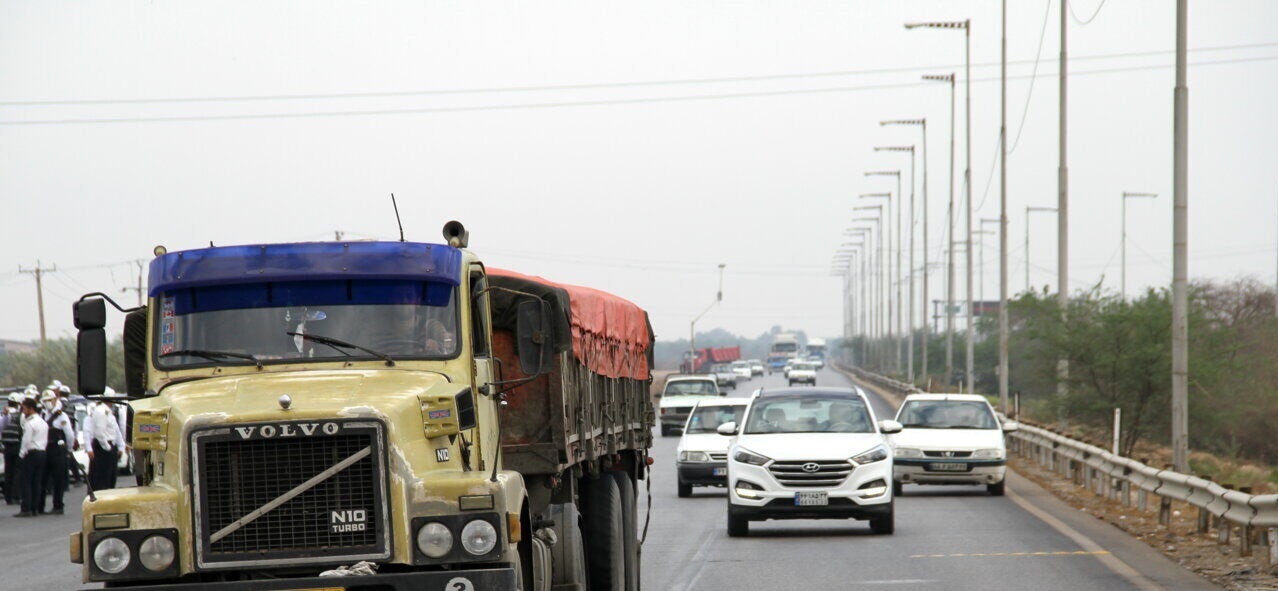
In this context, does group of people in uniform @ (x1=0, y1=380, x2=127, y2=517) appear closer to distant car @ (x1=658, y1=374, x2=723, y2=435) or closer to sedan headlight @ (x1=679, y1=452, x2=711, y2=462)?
sedan headlight @ (x1=679, y1=452, x2=711, y2=462)

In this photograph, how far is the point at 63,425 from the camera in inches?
1090

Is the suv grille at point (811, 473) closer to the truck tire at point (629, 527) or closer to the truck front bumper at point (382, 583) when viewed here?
the truck tire at point (629, 527)

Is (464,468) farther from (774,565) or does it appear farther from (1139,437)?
(1139,437)

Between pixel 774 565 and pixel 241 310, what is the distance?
8.36 m

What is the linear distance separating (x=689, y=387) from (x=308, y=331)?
42.8 metres

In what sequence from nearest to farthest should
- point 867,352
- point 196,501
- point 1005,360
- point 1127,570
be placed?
point 196,501 → point 1127,570 → point 1005,360 → point 867,352

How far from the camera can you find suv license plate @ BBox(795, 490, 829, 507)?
1952cm

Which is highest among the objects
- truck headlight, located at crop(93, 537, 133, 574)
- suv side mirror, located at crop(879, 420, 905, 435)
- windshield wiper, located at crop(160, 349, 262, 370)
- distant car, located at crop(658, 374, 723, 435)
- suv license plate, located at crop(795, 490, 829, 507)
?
windshield wiper, located at crop(160, 349, 262, 370)

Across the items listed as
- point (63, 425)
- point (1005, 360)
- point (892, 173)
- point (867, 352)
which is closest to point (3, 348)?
point (867, 352)

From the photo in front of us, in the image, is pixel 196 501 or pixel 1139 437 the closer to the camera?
pixel 196 501

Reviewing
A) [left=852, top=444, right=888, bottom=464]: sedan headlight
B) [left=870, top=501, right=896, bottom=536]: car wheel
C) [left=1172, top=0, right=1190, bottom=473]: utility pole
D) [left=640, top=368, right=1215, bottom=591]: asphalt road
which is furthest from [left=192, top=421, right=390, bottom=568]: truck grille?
[left=1172, top=0, right=1190, bottom=473]: utility pole

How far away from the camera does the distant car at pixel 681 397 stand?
50219 millimetres

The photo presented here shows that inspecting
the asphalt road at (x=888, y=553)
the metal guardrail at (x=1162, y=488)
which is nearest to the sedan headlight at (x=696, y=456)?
the asphalt road at (x=888, y=553)

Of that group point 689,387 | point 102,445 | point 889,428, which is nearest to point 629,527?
point 889,428
